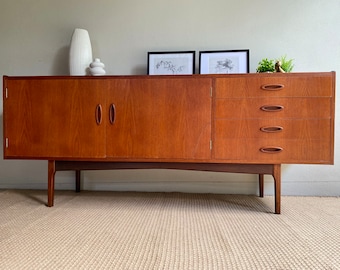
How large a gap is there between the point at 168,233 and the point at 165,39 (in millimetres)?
1292

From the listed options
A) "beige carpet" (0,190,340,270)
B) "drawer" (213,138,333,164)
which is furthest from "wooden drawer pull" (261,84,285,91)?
"beige carpet" (0,190,340,270)

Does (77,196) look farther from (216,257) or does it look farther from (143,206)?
(216,257)

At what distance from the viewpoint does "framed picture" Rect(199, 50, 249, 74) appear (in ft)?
5.26

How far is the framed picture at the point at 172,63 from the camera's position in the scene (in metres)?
1.64

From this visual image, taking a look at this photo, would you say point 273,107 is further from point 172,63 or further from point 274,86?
point 172,63

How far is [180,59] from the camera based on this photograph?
1.65 metres

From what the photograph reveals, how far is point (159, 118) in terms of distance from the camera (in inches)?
50.3

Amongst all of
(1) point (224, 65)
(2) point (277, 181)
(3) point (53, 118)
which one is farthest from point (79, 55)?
(2) point (277, 181)

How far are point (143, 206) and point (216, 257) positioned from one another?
660 mm

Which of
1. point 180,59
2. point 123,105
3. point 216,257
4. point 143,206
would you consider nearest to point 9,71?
point 123,105

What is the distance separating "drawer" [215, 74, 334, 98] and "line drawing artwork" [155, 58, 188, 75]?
462 mm

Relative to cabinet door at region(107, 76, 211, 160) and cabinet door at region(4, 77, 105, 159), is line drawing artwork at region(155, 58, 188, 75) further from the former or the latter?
cabinet door at region(4, 77, 105, 159)

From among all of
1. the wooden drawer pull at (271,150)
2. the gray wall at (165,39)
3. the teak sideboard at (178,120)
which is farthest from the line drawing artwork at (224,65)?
the wooden drawer pull at (271,150)

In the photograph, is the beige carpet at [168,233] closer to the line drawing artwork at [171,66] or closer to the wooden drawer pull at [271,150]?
the wooden drawer pull at [271,150]
